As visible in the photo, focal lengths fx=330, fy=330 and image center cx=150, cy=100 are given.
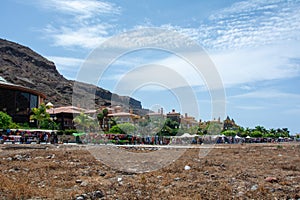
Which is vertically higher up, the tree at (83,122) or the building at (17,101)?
the building at (17,101)

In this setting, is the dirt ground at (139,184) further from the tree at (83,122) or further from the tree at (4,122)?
the tree at (83,122)

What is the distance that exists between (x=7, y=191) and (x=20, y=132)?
124 feet

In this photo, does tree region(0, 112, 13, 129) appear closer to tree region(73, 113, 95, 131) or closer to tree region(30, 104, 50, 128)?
tree region(30, 104, 50, 128)

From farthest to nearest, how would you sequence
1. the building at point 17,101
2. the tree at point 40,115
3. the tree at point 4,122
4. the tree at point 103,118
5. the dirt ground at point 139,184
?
the tree at point 103,118 → the building at point 17,101 → the tree at point 40,115 → the tree at point 4,122 → the dirt ground at point 139,184

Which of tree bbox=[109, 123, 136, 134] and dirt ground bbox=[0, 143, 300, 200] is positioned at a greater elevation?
tree bbox=[109, 123, 136, 134]

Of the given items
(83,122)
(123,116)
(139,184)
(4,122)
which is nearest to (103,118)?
(83,122)

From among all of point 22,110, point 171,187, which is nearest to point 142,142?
point 22,110

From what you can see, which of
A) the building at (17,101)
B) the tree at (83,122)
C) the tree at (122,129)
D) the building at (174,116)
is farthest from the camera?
the building at (174,116)

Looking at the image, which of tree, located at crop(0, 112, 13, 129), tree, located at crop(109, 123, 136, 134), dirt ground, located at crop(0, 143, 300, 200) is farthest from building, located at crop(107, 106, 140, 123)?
dirt ground, located at crop(0, 143, 300, 200)

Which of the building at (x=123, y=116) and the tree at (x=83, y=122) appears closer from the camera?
the tree at (x=83, y=122)

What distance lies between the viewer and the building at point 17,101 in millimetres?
63406

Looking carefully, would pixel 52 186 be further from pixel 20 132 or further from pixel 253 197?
pixel 20 132

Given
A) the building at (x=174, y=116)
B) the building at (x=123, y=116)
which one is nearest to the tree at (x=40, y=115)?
the building at (x=123, y=116)

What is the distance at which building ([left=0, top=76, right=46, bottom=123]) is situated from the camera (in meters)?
63.4
